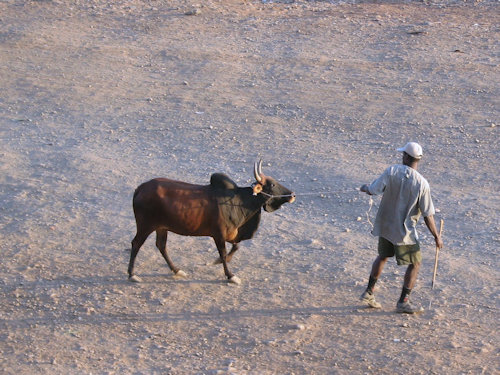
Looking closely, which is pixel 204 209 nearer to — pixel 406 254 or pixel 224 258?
pixel 224 258

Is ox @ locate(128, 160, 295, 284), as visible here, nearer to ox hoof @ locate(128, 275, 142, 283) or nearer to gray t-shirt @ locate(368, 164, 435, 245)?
ox hoof @ locate(128, 275, 142, 283)

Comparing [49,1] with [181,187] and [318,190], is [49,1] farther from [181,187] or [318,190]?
[181,187]

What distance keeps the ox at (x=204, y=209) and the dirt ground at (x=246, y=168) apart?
1.52ft

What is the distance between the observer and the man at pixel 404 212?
23.9 ft

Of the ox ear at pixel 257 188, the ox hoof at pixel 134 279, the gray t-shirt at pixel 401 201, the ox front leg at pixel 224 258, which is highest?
the gray t-shirt at pixel 401 201

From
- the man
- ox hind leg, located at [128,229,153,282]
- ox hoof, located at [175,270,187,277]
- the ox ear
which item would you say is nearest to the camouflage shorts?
the man

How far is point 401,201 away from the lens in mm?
7359

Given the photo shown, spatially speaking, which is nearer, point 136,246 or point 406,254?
point 406,254

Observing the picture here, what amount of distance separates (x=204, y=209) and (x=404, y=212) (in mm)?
2119

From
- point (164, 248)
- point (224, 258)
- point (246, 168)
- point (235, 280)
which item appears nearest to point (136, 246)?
point (164, 248)

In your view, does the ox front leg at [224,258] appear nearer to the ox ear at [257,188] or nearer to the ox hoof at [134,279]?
the ox ear at [257,188]

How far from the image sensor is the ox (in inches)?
318

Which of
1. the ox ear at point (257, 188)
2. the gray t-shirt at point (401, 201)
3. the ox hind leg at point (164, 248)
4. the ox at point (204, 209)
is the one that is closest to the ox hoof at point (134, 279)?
the ox at point (204, 209)

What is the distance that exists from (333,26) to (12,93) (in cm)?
752
